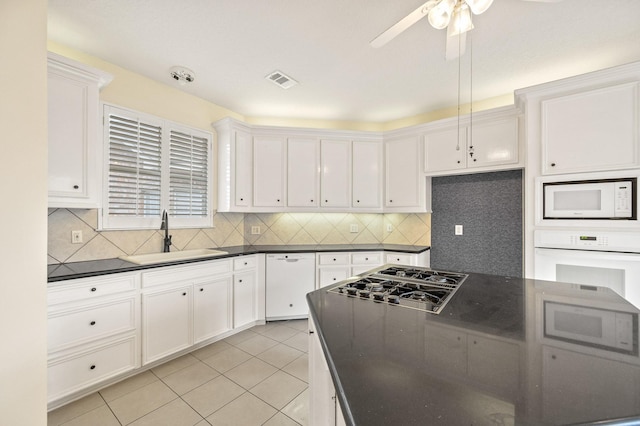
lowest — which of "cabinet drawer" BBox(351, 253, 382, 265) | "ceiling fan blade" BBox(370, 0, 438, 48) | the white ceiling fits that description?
"cabinet drawer" BBox(351, 253, 382, 265)

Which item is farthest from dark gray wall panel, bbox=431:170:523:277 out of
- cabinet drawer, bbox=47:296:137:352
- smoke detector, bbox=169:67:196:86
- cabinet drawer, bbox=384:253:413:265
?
cabinet drawer, bbox=47:296:137:352

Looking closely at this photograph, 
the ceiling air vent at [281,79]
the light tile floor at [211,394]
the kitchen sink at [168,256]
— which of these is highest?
the ceiling air vent at [281,79]

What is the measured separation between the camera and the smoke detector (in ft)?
8.53

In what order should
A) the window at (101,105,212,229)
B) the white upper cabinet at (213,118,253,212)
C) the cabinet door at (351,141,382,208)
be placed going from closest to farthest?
the window at (101,105,212,229)
the white upper cabinet at (213,118,253,212)
the cabinet door at (351,141,382,208)

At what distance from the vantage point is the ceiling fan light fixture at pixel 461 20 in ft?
4.57

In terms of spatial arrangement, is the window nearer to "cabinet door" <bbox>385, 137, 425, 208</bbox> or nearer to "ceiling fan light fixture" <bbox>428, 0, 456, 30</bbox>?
"cabinet door" <bbox>385, 137, 425, 208</bbox>

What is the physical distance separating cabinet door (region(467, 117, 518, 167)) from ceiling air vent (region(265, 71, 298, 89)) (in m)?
1.94

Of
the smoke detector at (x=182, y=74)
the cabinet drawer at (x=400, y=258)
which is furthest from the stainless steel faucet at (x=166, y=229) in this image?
the cabinet drawer at (x=400, y=258)

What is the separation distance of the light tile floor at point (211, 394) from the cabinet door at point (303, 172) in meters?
1.72

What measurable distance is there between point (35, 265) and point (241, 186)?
6.92 feet

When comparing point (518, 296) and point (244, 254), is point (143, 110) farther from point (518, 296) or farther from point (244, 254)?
point (518, 296)

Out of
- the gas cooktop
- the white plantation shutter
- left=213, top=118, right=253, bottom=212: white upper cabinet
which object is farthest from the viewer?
left=213, top=118, right=253, bottom=212: white upper cabinet

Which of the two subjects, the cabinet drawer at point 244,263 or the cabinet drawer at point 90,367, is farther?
the cabinet drawer at point 244,263

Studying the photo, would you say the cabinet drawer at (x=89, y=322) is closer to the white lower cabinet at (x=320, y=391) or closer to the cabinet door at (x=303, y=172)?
the white lower cabinet at (x=320, y=391)
